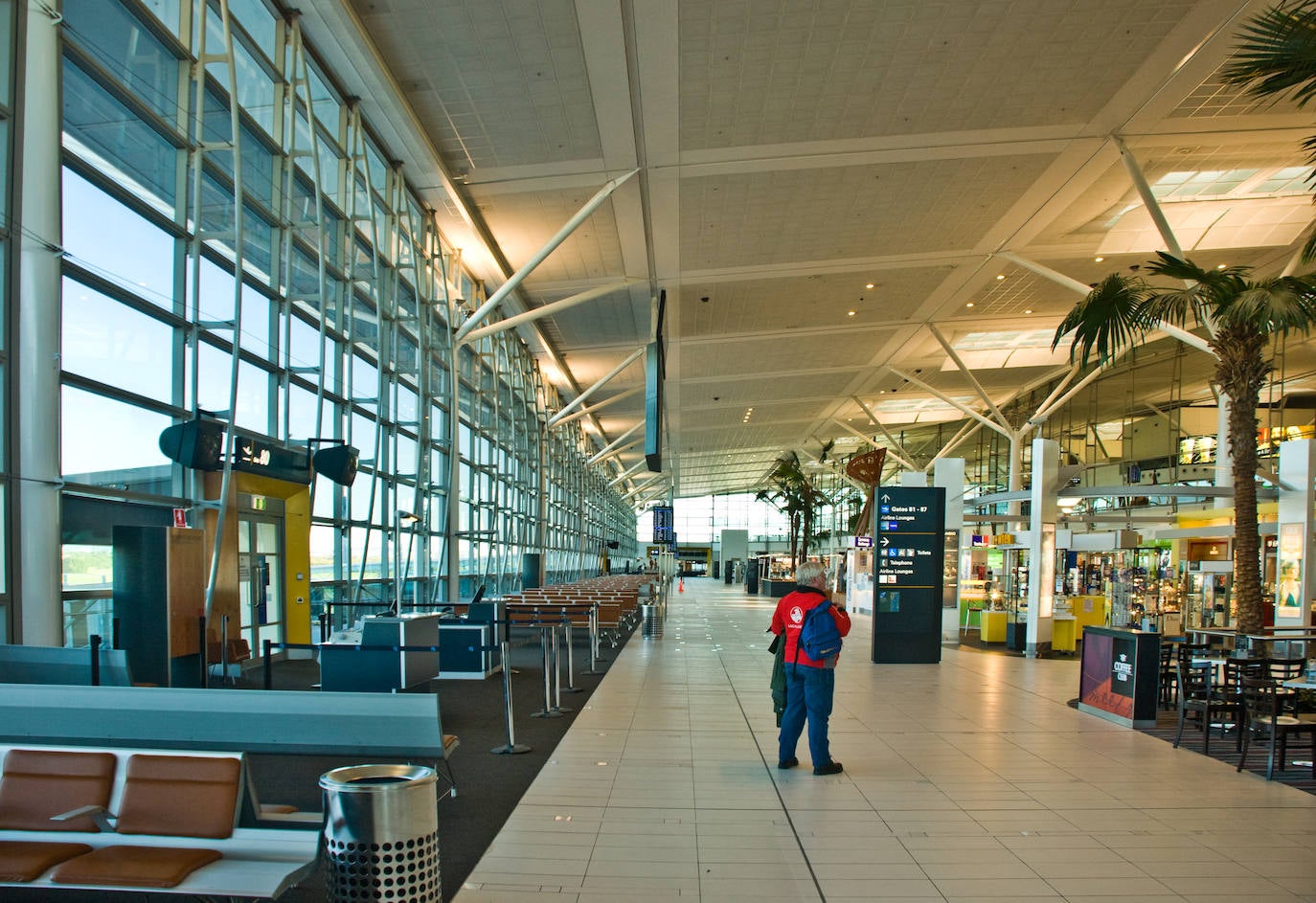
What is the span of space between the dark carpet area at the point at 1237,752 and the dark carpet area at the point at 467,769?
5.26 m

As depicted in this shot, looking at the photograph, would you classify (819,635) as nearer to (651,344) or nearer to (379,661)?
(379,661)

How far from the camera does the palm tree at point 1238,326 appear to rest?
9430 millimetres

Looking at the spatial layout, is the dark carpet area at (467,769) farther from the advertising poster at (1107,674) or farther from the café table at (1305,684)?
the café table at (1305,684)

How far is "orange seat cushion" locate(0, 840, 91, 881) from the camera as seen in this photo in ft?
10.8

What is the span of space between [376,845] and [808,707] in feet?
13.1

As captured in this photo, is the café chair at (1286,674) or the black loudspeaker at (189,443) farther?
the black loudspeaker at (189,443)

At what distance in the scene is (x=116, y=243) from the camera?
8.45 metres

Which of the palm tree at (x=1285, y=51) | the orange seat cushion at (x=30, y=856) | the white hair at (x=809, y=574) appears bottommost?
the orange seat cushion at (x=30, y=856)

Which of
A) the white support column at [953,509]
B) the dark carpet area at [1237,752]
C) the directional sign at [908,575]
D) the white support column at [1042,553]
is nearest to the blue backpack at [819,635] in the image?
the dark carpet area at [1237,752]

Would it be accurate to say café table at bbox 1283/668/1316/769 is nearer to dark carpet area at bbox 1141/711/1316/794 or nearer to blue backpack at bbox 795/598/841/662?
dark carpet area at bbox 1141/711/1316/794

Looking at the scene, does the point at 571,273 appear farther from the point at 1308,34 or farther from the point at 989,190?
the point at 1308,34

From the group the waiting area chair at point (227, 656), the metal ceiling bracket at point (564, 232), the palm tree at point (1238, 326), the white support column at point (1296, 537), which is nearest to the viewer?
the palm tree at point (1238, 326)

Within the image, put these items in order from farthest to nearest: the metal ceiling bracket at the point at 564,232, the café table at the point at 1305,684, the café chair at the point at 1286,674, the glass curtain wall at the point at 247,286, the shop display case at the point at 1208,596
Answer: the shop display case at the point at 1208,596 → the metal ceiling bracket at the point at 564,232 → the glass curtain wall at the point at 247,286 → the café chair at the point at 1286,674 → the café table at the point at 1305,684

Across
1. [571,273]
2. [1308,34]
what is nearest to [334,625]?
[571,273]
